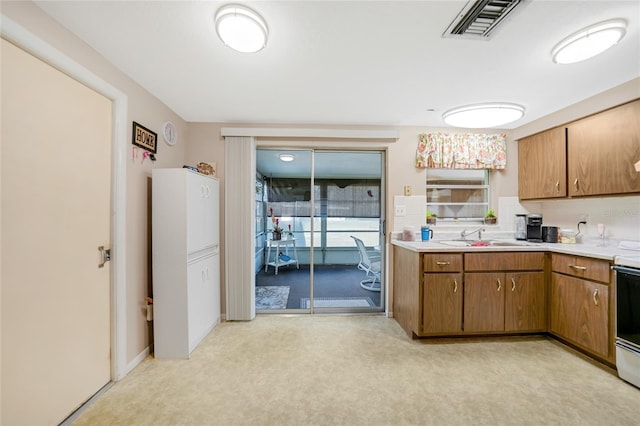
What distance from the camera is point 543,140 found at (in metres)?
2.75

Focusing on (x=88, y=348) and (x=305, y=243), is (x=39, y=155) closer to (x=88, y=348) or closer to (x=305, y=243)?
(x=88, y=348)

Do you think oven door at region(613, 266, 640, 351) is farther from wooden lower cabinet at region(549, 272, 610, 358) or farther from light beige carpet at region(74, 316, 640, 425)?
light beige carpet at region(74, 316, 640, 425)

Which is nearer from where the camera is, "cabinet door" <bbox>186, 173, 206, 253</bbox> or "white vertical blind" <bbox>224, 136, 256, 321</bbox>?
"cabinet door" <bbox>186, 173, 206, 253</bbox>

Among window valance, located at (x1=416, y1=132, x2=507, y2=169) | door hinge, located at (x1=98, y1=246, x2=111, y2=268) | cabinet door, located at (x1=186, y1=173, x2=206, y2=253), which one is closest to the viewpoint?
door hinge, located at (x1=98, y1=246, x2=111, y2=268)

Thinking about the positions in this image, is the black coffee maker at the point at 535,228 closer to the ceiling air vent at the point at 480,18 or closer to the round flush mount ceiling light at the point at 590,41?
A: the round flush mount ceiling light at the point at 590,41

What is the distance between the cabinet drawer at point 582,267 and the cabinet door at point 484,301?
0.49 m

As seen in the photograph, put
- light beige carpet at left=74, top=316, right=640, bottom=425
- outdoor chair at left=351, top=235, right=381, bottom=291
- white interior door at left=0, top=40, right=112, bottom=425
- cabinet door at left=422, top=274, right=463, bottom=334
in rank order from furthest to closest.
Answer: outdoor chair at left=351, top=235, right=381, bottom=291 < cabinet door at left=422, top=274, right=463, bottom=334 < light beige carpet at left=74, top=316, right=640, bottom=425 < white interior door at left=0, top=40, right=112, bottom=425

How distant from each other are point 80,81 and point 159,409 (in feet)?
7.02

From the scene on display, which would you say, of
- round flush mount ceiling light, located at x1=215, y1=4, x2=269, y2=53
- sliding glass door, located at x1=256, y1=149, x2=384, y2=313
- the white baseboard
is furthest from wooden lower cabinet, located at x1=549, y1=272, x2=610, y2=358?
the white baseboard

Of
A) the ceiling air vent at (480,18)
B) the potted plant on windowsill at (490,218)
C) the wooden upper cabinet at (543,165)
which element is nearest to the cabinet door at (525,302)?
the potted plant on windowsill at (490,218)

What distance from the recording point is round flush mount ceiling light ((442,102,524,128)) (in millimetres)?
2264

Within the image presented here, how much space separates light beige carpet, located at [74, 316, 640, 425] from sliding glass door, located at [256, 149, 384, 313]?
91cm

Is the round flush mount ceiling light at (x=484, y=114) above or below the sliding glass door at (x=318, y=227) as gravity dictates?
above

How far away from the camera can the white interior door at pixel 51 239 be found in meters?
1.23
